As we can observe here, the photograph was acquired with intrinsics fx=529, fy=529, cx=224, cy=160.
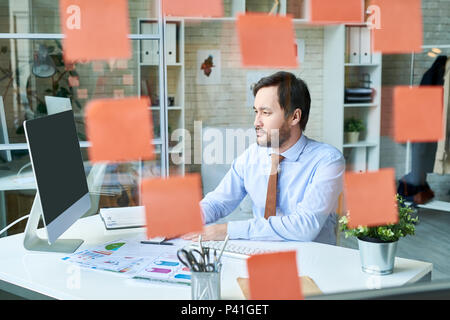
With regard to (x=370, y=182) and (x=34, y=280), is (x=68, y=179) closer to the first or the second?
(x=34, y=280)

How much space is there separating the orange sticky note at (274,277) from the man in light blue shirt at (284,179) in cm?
73

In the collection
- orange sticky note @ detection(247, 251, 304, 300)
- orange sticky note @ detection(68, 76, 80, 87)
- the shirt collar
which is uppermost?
orange sticky note @ detection(68, 76, 80, 87)

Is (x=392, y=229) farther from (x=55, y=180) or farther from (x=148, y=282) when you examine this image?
(x=55, y=180)

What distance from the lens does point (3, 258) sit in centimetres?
130

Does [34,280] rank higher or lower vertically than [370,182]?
lower

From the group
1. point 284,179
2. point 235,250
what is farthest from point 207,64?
point 235,250

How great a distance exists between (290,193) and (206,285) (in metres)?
0.75

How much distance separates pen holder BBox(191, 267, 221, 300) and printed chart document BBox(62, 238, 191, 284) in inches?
8.8

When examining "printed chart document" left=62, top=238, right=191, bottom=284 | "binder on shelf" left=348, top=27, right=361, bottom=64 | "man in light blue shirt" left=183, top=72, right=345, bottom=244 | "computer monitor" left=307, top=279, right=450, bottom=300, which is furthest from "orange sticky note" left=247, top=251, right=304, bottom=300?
"binder on shelf" left=348, top=27, right=361, bottom=64

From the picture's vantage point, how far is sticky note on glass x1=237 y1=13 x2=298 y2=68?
2.08ft

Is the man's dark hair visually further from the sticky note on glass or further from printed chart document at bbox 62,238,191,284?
the sticky note on glass

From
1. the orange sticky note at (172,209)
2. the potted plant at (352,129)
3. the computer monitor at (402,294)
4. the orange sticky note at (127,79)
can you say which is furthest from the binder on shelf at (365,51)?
the computer monitor at (402,294)
